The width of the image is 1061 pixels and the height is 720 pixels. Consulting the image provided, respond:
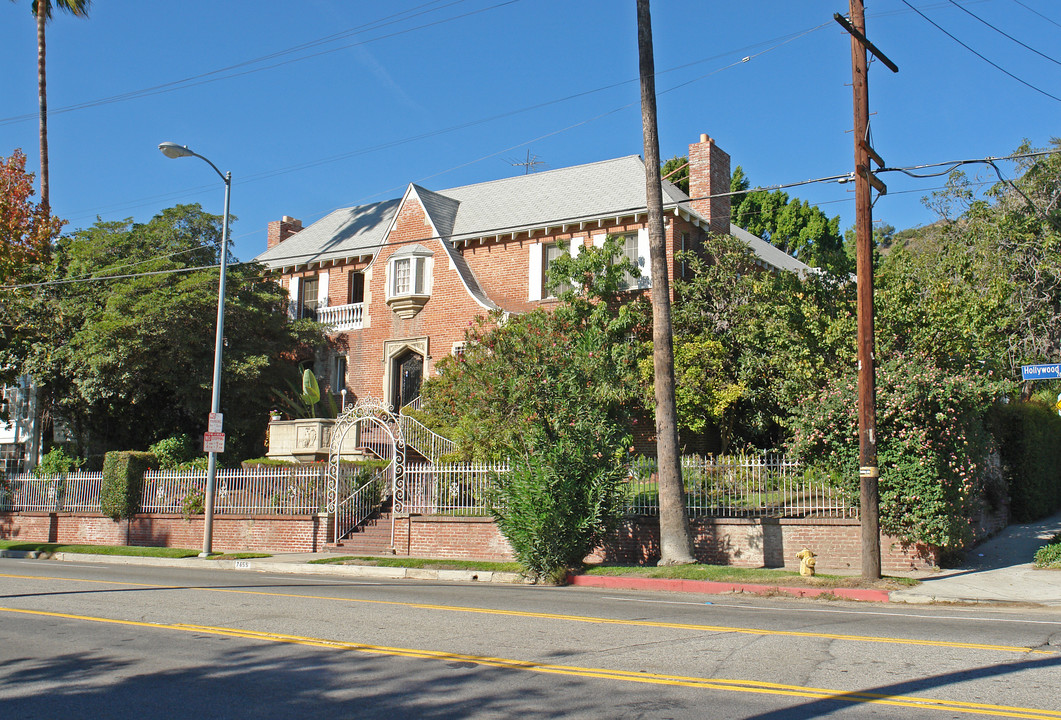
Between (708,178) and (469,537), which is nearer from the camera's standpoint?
(469,537)

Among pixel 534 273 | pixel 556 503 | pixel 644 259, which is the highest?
pixel 534 273

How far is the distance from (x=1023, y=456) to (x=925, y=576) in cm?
937

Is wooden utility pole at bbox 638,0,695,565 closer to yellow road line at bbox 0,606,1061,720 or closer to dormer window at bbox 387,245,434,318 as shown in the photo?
yellow road line at bbox 0,606,1061,720

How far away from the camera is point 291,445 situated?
26.5 m

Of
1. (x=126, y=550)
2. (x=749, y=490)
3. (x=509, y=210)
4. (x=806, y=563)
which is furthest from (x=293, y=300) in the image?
(x=806, y=563)

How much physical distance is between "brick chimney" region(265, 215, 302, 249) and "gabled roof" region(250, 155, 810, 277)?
7.40 ft

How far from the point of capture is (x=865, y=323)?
46.8 feet

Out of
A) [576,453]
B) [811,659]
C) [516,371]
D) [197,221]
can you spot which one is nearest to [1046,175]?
[516,371]

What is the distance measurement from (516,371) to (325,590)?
8.15 meters

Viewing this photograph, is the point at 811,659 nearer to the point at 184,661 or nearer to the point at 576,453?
the point at 184,661

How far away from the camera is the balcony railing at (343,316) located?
102 feet

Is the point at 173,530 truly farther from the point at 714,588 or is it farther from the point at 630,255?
the point at 714,588

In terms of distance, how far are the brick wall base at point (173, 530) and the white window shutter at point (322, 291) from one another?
10.6 m

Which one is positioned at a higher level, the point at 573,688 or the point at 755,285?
the point at 755,285
